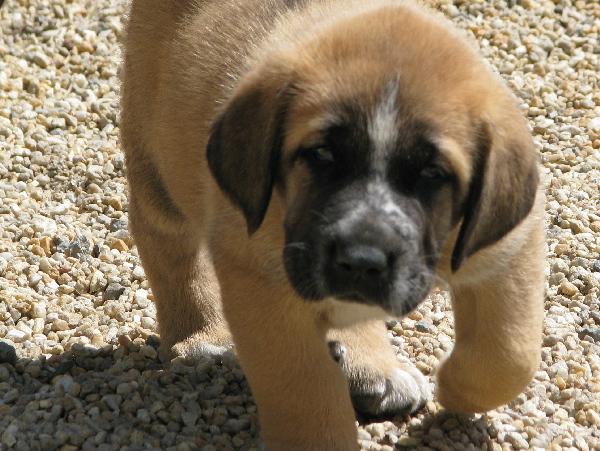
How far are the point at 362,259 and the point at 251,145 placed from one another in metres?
0.69

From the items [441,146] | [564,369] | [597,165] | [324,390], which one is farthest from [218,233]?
[597,165]

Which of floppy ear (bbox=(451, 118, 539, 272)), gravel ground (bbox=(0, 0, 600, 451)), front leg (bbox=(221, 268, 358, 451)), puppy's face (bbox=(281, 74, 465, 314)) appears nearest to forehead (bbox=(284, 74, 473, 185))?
puppy's face (bbox=(281, 74, 465, 314))

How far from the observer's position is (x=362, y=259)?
3.43 m

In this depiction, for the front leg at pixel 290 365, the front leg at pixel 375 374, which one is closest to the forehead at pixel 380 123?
the front leg at pixel 290 365

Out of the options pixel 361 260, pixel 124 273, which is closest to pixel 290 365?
pixel 361 260

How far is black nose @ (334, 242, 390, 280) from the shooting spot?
3428mm

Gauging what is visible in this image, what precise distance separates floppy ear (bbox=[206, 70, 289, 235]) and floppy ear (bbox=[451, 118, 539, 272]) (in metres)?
0.76

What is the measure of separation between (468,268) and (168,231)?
6.21ft

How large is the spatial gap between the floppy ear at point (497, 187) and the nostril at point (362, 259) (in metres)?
0.49

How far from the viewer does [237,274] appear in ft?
13.4

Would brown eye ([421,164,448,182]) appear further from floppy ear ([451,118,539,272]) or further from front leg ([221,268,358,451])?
front leg ([221,268,358,451])

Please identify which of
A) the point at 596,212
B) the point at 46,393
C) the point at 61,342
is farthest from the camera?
the point at 596,212

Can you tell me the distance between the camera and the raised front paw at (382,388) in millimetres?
4672

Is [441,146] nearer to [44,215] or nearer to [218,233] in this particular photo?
[218,233]
